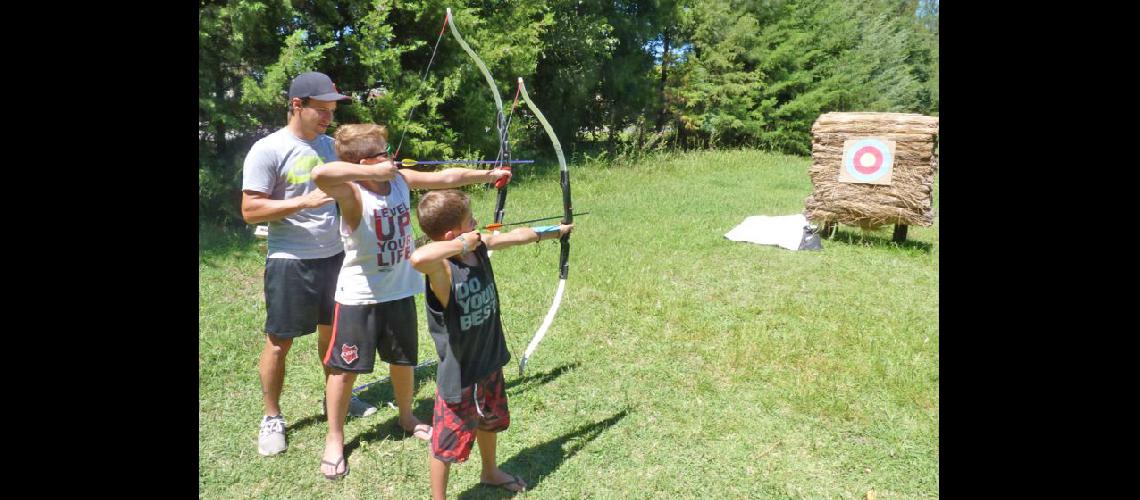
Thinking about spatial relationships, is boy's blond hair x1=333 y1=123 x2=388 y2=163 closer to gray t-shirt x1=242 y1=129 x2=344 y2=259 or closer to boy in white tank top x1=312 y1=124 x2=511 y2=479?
boy in white tank top x1=312 y1=124 x2=511 y2=479

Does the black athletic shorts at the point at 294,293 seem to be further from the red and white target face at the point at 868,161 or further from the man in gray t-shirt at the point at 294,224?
the red and white target face at the point at 868,161

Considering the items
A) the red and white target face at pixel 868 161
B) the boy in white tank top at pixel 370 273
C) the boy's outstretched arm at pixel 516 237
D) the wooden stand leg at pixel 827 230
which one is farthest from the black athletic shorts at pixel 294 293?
the wooden stand leg at pixel 827 230

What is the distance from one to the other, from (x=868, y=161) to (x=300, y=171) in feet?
21.3

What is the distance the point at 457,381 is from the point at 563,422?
116 centimetres

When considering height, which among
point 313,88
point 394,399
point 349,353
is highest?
point 313,88

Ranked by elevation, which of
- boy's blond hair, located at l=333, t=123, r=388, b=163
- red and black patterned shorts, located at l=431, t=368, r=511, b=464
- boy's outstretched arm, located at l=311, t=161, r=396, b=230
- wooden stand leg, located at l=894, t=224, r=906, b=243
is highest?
boy's blond hair, located at l=333, t=123, r=388, b=163

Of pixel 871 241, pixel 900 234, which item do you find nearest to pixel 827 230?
pixel 871 241

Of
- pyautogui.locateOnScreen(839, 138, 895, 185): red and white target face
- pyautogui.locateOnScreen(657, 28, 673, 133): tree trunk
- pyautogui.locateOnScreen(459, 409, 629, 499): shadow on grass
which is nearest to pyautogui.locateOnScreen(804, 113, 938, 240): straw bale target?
pyautogui.locateOnScreen(839, 138, 895, 185): red and white target face

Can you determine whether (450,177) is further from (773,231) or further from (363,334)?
(773,231)

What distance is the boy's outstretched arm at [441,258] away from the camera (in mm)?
2273

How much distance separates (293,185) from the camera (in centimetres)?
296

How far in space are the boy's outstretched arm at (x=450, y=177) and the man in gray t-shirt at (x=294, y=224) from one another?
0.35m

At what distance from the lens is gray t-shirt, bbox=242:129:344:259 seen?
2883mm
